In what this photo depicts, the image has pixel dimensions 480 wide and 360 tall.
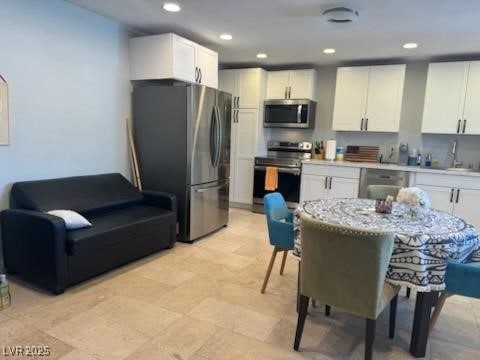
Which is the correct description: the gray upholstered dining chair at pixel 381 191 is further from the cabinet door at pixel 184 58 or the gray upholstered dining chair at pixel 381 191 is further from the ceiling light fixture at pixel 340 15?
the cabinet door at pixel 184 58

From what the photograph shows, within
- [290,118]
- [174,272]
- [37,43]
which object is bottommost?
[174,272]

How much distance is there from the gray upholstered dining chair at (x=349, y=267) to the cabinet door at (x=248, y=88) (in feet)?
12.5

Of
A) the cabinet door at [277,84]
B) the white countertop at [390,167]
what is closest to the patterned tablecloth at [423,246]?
the white countertop at [390,167]

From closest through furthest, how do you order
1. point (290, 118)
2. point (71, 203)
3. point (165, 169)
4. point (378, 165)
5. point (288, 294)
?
1. point (288, 294)
2. point (71, 203)
3. point (165, 169)
4. point (378, 165)
5. point (290, 118)

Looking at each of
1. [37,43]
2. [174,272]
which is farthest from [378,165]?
[37,43]

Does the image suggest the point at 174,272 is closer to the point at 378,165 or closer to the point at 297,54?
the point at 378,165

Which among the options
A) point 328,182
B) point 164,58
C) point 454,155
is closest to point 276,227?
point 164,58

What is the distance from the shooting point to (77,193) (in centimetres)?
315

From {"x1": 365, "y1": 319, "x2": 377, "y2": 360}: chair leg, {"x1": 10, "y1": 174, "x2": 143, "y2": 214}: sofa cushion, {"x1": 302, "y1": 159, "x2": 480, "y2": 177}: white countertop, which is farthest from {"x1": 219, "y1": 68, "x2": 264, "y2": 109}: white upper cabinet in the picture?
{"x1": 365, "y1": 319, "x2": 377, "y2": 360}: chair leg

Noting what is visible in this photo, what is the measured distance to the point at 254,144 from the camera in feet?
17.8

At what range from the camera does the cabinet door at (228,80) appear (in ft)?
17.9

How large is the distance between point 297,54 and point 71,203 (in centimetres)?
359

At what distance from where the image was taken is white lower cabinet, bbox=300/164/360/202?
472 centimetres

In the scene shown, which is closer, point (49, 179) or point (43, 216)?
point (43, 216)
